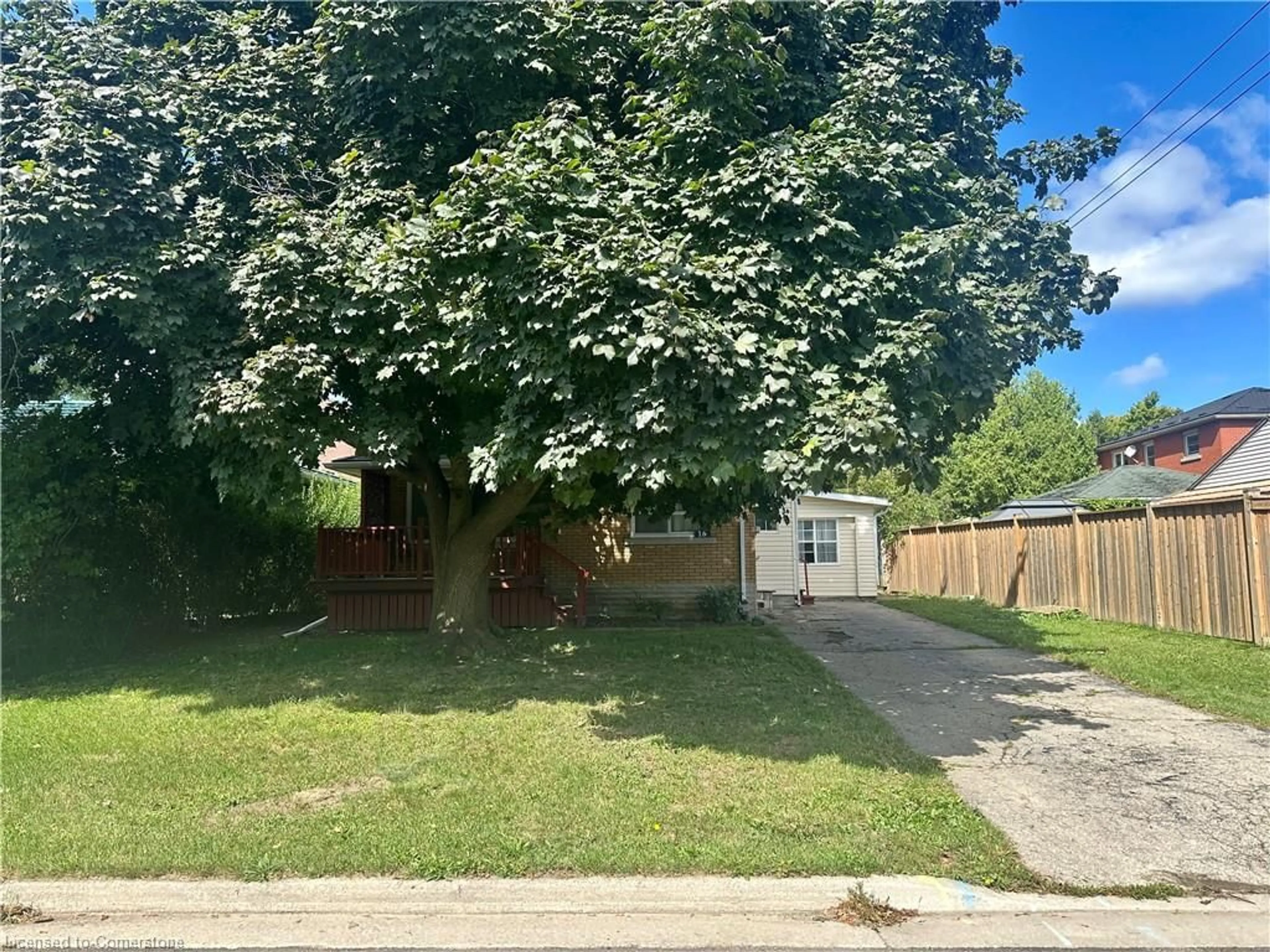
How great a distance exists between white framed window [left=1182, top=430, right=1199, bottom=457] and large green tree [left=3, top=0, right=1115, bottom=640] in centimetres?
2550

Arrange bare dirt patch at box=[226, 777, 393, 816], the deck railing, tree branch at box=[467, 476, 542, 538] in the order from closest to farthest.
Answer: bare dirt patch at box=[226, 777, 393, 816] < tree branch at box=[467, 476, 542, 538] < the deck railing

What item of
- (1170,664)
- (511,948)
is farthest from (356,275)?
(1170,664)

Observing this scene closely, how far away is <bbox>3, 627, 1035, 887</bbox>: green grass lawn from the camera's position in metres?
4.34

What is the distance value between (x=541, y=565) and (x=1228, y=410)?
25.9 metres

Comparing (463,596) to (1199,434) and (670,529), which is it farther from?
(1199,434)

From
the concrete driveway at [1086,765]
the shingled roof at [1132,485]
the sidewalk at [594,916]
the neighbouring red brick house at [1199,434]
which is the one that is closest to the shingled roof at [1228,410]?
the neighbouring red brick house at [1199,434]

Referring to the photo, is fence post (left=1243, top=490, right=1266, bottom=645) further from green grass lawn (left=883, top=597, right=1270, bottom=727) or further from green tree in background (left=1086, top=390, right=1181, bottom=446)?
green tree in background (left=1086, top=390, right=1181, bottom=446)

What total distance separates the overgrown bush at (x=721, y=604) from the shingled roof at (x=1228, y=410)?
22426 millimetres

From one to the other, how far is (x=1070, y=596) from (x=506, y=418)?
41.6 feet

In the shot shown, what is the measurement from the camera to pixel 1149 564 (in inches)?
492

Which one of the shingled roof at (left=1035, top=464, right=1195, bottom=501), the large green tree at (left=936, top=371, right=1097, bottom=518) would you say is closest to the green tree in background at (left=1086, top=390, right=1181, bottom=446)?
the large green tree at (left=936, top=371, right=1097, bottom=518)

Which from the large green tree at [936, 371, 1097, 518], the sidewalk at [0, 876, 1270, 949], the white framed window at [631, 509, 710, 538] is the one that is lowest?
the sidewalk at [0, 876, 1270, 949]

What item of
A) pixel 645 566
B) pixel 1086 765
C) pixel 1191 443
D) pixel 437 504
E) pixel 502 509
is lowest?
pixel 1086 765

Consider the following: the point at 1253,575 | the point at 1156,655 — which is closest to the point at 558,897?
the point at 1156,655
